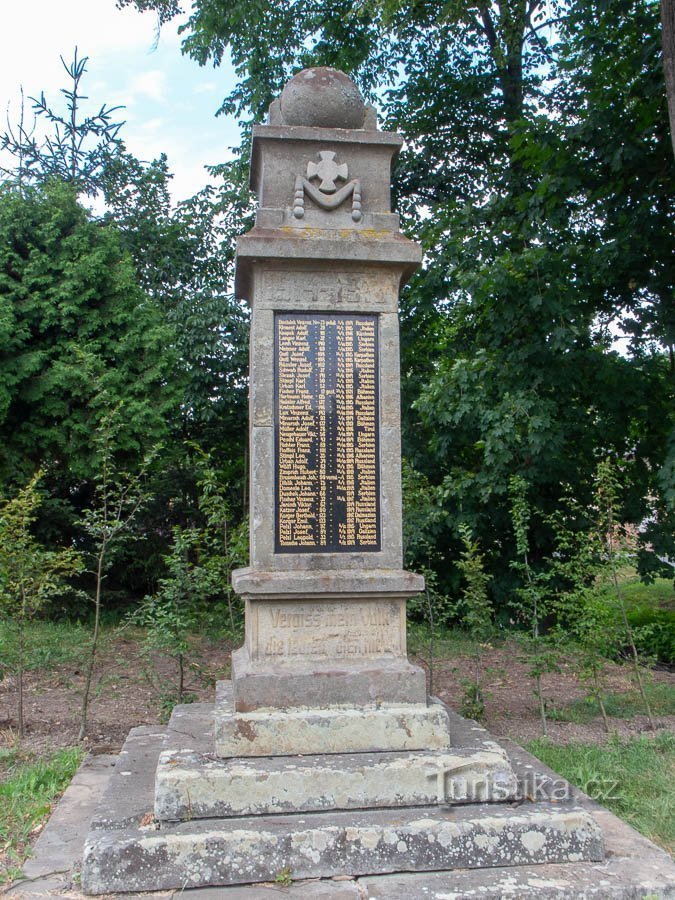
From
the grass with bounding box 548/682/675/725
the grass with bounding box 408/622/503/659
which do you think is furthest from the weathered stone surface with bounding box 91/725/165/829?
the grass with bounding box 408/622/503/659

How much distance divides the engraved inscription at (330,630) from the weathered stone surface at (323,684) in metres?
0.07

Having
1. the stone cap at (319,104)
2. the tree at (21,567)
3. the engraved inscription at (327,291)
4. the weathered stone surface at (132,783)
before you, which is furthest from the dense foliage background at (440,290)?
the stone cap at (319,104)

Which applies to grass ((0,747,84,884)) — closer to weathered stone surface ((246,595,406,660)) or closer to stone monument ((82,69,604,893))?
stone monument ((82,69,604,893))

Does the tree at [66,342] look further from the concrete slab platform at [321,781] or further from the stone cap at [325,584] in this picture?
the concrete slab platform at [321,781]

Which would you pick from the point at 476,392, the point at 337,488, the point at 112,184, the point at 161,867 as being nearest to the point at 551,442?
the point at 476,392

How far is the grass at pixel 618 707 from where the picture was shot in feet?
25.3

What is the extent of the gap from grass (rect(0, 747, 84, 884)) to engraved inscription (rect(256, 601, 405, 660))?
1721mm

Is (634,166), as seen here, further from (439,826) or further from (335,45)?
(439,826)

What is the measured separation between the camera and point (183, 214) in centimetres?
1670

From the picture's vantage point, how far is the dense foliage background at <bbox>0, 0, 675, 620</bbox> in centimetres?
1022

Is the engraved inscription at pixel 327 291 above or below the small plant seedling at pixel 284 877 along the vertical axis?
above

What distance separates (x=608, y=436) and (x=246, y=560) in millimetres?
6295

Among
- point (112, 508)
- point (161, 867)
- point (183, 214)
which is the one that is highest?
point (183, 214)

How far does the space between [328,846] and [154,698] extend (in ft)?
14.6
